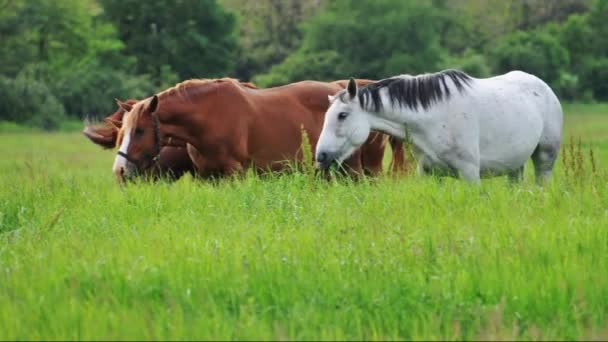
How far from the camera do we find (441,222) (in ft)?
20.7

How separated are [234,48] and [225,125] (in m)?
49.8

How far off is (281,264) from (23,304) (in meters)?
1.33

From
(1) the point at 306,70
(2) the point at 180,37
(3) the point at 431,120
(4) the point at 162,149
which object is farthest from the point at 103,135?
(1) the point at 306,70

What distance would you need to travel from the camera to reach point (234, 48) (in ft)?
195

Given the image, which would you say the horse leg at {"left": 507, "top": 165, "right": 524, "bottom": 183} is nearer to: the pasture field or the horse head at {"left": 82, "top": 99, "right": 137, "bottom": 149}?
the pasture field

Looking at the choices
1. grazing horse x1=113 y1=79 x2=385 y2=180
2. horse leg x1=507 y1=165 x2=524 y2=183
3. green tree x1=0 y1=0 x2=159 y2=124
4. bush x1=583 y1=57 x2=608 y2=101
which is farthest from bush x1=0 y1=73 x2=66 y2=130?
bush x1=583 y1=57 x2=608 y2=101

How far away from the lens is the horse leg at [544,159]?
10.2 meters

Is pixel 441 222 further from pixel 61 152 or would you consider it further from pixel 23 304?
pixel 61 152

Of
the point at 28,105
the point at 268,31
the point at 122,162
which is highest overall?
the point at 122,162

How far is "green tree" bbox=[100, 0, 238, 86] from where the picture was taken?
186 ft

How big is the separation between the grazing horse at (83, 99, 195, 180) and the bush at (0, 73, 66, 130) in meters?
29.6

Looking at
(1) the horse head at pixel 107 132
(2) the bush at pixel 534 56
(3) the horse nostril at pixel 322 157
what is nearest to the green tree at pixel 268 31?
(2) the bush at pixel 534 56

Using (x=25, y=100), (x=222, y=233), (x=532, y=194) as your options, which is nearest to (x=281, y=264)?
(x=222, y=233)

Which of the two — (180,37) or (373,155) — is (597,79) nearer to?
(180,37)
